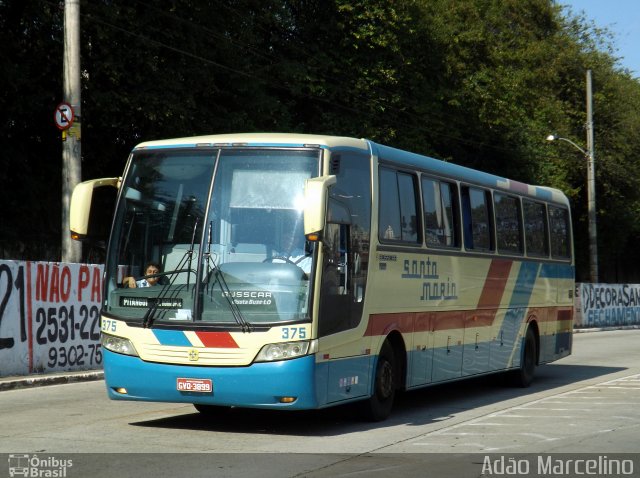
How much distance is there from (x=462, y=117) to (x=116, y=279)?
34.9 meters

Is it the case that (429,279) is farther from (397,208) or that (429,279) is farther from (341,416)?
(341,416)

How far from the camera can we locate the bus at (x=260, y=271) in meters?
10.8

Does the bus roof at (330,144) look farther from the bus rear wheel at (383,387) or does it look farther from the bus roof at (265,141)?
the bus rear wheel at (383,387)

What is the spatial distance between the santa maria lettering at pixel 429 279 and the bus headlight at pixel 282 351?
2.69 m

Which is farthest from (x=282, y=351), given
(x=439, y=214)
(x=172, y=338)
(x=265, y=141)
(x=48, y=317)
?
(x=48, y=317)

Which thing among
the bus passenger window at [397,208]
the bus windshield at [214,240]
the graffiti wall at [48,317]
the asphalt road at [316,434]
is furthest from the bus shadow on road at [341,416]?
the graffiti wall at [48,317]

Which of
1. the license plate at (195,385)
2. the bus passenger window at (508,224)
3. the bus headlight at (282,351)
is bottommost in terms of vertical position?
the license plate at (195,385)

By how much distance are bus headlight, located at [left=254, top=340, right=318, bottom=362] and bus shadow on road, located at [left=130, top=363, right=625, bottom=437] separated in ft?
3.50

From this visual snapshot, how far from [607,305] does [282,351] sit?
37247mm

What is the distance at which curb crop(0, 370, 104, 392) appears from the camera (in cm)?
1644

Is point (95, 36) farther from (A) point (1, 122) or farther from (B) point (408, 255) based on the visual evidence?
(B) point (408, 255)

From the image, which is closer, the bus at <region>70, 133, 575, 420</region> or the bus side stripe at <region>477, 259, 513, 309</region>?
the bus at <region>70, 133, 575, 420</region>

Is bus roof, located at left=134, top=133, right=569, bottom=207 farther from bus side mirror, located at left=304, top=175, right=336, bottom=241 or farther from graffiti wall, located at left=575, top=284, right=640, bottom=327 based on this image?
graffiti wall, located at left=575, top=284, right=640, bottom=327

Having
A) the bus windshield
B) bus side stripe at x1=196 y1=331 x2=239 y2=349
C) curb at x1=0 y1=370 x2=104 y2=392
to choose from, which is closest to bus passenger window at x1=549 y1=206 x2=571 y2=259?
curb at x1=0 y1=370 x2=104 y2=392
